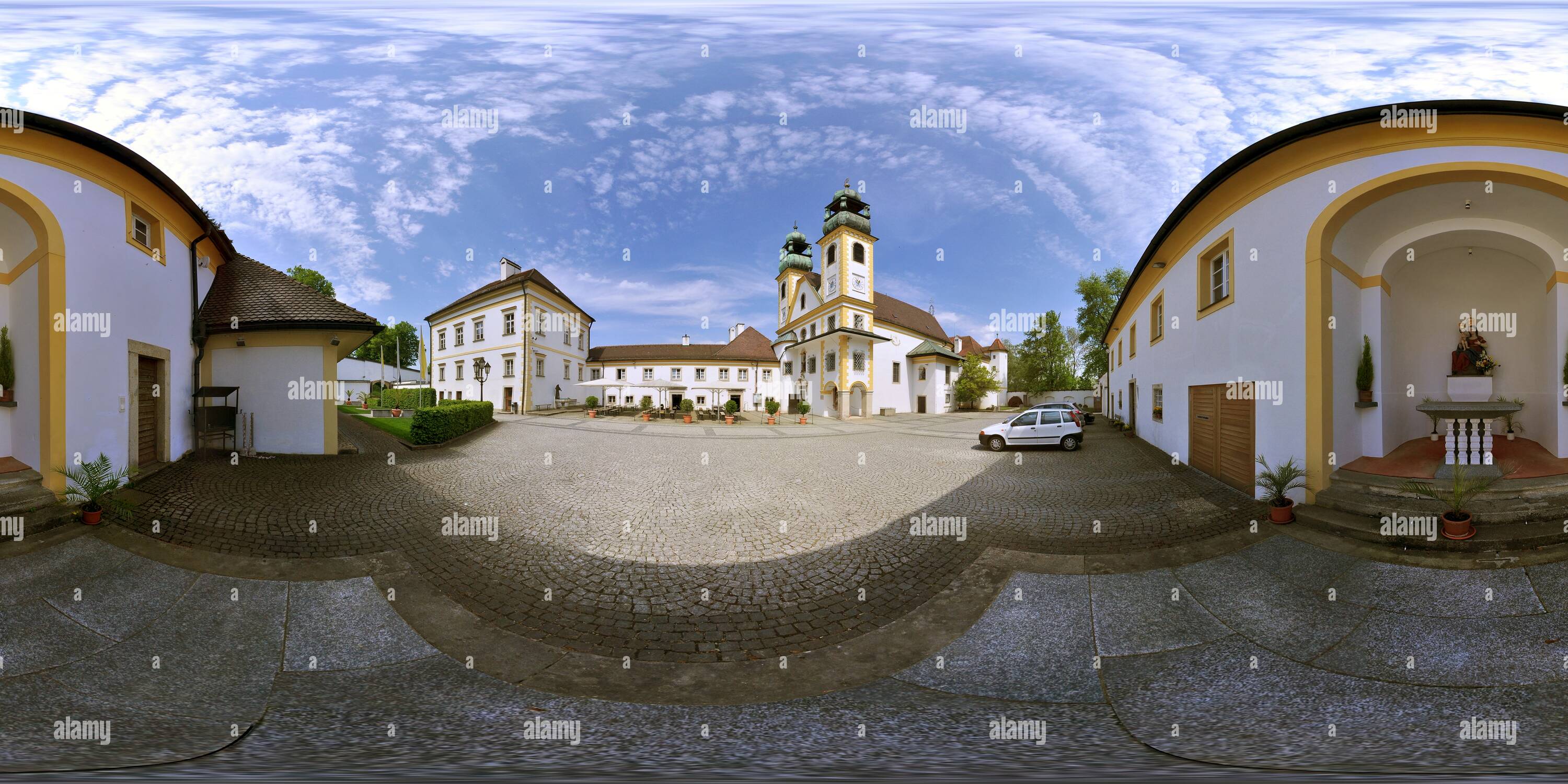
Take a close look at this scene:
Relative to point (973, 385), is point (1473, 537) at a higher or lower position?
lower

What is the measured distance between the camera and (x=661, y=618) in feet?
9.38

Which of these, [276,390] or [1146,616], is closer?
[1146,616]

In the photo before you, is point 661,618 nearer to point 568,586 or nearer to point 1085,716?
point 568,586

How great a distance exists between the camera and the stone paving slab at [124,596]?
2885mm

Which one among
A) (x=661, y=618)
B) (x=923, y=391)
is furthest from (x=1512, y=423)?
(x=923, y=391)

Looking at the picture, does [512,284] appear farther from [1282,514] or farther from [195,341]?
[1282,514]

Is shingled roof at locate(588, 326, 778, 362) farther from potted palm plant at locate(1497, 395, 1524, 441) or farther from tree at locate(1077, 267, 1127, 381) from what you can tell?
potted palm plant at locate(1497, 395, 1524, 441)

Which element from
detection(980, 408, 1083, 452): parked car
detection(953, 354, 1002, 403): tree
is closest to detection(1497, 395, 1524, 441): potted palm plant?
detection(980, 408, 1083, 452): parked car

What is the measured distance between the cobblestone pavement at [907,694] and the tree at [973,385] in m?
19.2

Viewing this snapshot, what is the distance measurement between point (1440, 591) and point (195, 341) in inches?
465

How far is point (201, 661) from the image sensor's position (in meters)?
2.62

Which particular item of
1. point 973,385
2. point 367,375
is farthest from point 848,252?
point 367,375

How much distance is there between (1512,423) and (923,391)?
20.0m

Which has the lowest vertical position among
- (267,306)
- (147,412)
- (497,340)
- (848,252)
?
(147,412)
